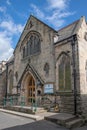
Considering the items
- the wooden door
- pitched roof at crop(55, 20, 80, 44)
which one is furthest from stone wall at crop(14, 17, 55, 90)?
the wooden door

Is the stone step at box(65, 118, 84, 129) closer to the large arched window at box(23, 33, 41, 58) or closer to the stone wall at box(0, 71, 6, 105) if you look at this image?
the large arched window at box(23, 33, 41, 58)

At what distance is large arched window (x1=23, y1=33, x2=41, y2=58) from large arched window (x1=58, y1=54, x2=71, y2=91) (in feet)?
11.8

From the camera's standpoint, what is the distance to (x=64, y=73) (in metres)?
14.0

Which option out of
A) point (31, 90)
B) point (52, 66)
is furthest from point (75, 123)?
point (31, 90)

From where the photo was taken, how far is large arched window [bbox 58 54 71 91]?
1361 centimetres

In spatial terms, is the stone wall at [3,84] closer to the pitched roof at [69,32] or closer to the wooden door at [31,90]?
the wooden door at [31,90]

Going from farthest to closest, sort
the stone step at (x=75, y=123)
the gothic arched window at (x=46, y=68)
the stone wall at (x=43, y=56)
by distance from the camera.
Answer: the gothic arched window at (x=46, y=68) < the stone wall at (x=43, y=56) < the stone step at (x=75, y=123)

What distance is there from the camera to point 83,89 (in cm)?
1275

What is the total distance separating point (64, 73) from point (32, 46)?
5.94 m

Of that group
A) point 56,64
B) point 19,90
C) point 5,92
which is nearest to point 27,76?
point 19,90

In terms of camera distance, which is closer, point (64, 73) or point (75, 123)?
point (75, 123)

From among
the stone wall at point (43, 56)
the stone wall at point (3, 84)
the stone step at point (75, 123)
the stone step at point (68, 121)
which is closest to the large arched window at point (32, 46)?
the stone wall at point (43, 56)

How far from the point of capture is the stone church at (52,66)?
42.4 ft

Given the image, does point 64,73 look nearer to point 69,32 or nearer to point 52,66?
point 52,66
